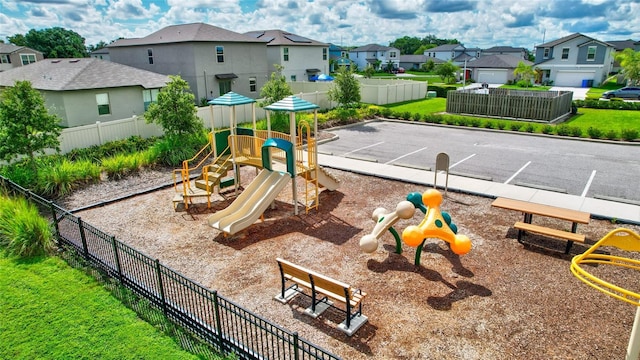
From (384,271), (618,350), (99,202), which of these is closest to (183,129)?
(99,202)

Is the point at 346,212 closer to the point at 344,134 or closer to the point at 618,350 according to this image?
the point at 618,350

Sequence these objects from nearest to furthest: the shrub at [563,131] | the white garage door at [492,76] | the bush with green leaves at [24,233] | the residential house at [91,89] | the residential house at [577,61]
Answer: the bush with green leaves at [24,233] → the shrub at [563,131] → the residential house at [91,89] → the residential house at [577,61] → the white garage door at [492,76]

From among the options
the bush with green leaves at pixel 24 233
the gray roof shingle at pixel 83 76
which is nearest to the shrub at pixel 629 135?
the gray roof shingle at pixel 83 76

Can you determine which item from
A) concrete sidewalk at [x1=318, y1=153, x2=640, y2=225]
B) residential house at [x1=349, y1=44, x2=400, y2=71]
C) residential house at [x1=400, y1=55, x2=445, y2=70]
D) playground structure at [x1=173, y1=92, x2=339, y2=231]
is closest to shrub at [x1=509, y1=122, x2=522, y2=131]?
concrete sidewalk at [x1=318, y1=153, x2=640, y2=225]

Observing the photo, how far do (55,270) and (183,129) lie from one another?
394 inches

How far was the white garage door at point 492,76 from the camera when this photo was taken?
64.7 metres

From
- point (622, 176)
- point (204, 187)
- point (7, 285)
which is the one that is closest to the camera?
point (7, 285)

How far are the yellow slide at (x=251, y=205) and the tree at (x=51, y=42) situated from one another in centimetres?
9015

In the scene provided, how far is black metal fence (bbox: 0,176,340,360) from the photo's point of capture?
645 cm

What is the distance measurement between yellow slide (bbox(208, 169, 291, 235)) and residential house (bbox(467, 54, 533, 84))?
62.3 metres

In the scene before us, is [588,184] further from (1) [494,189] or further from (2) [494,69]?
(2) [494,69]

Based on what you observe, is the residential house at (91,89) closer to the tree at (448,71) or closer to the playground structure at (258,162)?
the playground structure at (258,162)

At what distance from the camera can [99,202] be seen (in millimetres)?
13750

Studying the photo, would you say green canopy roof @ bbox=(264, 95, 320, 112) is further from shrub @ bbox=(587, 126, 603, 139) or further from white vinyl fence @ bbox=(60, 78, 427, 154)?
shrub @ bbox=(587, 126, 603, 139)
